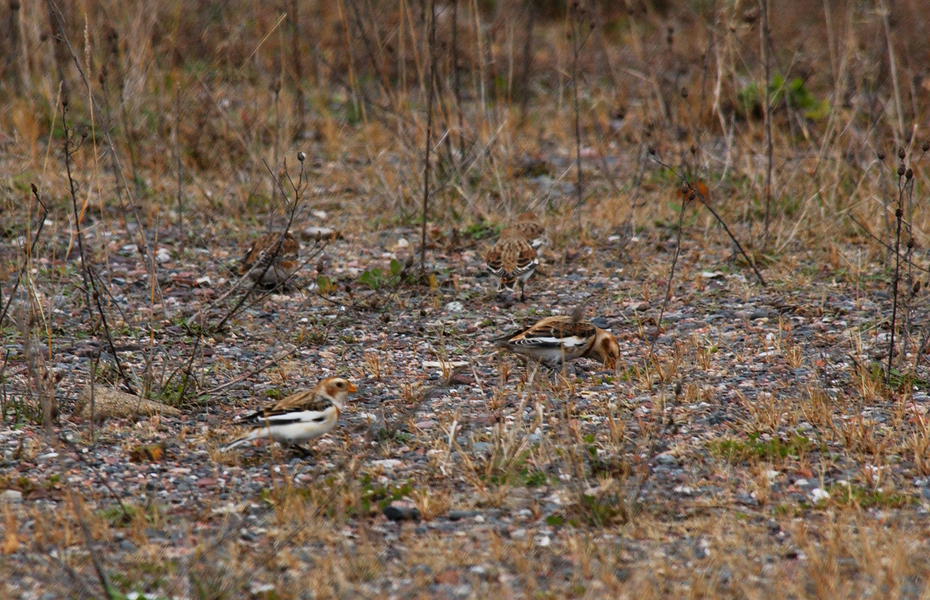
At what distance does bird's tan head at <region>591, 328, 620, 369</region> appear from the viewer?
5996 millimetres

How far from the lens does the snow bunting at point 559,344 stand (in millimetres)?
5902

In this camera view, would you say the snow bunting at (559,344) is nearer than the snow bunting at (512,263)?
Yes

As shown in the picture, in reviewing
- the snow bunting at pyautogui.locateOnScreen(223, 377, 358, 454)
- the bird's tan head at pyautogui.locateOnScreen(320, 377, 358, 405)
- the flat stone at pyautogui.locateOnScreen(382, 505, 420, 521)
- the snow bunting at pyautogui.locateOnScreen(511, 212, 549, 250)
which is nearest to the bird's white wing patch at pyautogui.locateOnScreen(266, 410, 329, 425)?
the snow bunting at pyautogui.locateOnScreen(223, 377, 358, 454)

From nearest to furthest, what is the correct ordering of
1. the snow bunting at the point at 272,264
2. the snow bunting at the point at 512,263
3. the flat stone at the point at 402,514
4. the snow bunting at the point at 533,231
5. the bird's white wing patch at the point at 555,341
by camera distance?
1. the flat stone at the point at 402,514
2. the bird's white wing patch at the point at 555,341
3. the snow bunting at the point at 512,263
4. the snow bunting at the point at 272,264
5. the snow bunting at the point at 533,231

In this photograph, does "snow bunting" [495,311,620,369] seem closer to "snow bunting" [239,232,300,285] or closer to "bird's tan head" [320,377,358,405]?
"bird's tan head" [320,377,358,405]

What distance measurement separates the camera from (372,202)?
943 cm

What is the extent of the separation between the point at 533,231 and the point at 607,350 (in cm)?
215

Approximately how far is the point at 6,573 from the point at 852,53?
897cm

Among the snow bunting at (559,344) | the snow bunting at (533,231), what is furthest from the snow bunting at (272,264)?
the snow bunting at (559,344)

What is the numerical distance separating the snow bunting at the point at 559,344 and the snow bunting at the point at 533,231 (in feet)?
6.20

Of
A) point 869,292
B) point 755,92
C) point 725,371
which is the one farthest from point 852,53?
point 725,371

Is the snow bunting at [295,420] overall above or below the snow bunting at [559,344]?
above

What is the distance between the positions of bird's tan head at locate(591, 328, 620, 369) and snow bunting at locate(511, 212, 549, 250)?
1.92 m

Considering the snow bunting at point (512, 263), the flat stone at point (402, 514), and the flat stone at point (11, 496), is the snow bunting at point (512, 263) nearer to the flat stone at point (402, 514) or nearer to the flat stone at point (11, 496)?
the flat stone at point (402, 514)
